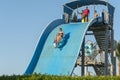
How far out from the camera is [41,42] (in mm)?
28484

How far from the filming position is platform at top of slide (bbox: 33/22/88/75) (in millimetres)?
25672

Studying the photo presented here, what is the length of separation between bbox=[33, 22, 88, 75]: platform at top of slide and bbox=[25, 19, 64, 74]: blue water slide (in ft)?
0.76

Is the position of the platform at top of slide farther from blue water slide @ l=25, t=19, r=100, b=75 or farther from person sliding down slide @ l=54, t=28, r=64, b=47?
person sliding down slide @ l=54, t=28, r=64, b=47

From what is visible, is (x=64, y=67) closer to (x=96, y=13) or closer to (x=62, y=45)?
(x=62, y=45)

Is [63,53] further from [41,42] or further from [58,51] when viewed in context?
[41,42]

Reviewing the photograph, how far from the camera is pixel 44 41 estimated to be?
28672 mm

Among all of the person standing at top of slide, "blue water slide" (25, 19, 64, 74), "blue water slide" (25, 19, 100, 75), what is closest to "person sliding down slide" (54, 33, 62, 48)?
"blue water slide" (25, 19, 100, 75)

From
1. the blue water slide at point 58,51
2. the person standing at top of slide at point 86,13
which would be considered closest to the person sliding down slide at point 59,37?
the blue water slide at point 58,51

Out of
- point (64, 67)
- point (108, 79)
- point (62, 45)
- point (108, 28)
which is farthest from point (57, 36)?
point (108, 79)

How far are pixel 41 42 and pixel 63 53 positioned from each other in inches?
98.9

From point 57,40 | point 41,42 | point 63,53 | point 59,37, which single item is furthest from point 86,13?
point 63,53

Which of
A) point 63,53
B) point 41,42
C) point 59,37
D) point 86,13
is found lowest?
point 63,53

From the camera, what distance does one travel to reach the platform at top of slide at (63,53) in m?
25.7

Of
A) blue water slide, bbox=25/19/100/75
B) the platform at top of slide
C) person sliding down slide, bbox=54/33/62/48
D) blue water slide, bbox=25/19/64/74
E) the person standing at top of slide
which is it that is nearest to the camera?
the platform at top of slide
